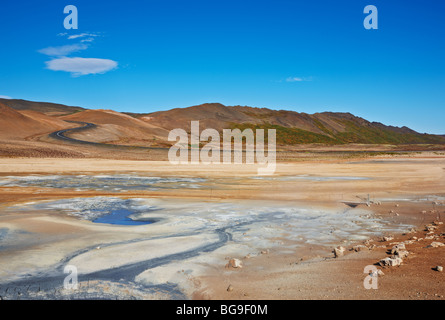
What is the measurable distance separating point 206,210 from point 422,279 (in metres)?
8.83

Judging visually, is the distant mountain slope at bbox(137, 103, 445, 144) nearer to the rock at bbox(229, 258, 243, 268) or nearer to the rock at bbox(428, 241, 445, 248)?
the rock at bbox(428, 241, 445, 248)

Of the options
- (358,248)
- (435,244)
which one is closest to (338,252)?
(358,248)

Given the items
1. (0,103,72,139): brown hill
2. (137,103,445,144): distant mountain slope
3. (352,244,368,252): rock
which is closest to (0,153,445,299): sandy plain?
(352,244,368,252): rock

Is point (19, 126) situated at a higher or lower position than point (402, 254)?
higher

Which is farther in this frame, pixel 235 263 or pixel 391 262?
pixel 235 263

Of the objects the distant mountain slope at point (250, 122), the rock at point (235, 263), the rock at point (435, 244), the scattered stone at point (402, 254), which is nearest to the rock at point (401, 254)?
the scattered stone at point (402, 254)

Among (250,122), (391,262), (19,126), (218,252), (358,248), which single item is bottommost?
(218,252)

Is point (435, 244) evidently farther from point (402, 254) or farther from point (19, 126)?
point (19, 126)

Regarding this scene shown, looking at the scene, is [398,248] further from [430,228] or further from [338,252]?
[430,228]

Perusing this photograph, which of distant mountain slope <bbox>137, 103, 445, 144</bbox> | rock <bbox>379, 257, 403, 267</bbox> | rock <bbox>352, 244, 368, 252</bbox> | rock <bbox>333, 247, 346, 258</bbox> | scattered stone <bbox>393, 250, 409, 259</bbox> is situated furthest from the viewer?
distant mountain slope <bbox>137, 103, 445, 144</bbox>

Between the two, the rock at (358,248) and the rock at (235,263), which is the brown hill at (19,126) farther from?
the rock at (358,248)

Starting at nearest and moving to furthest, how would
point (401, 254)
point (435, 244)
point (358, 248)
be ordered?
point (401, 254) < point (435, 244) < point (358, 248)

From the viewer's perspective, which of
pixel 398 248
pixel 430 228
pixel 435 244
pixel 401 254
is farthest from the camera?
pixel 430 228
